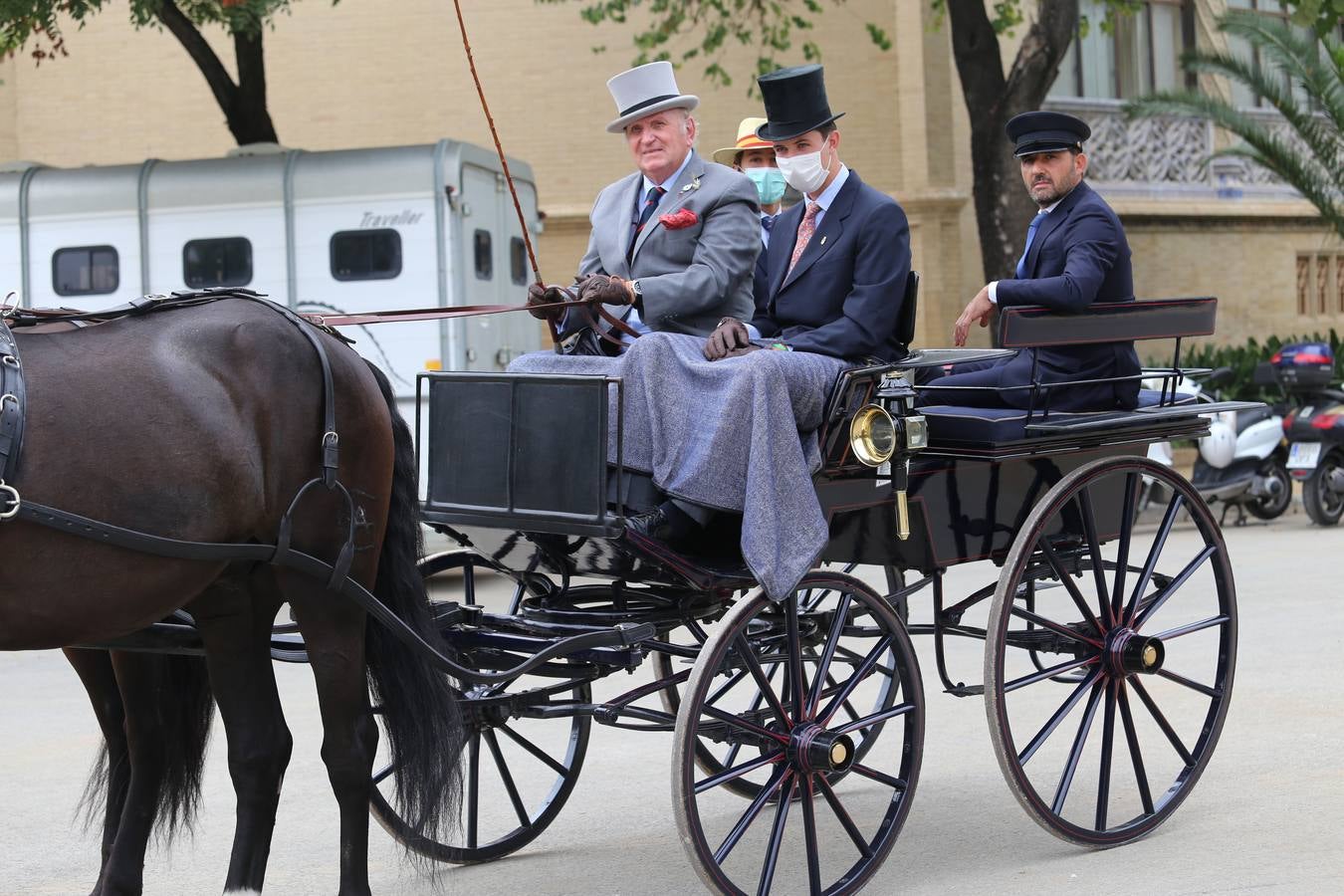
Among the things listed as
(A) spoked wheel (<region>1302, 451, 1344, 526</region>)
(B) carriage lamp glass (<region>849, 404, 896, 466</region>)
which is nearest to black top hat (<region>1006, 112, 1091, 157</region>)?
(B) carriage lamp glass (<region>849, 404, 896, 466</region>)

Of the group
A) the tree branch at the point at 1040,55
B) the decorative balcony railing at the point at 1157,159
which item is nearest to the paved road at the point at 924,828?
the tree branch at the point at 1040,55

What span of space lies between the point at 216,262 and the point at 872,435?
917 cm

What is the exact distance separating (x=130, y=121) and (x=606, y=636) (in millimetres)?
18323

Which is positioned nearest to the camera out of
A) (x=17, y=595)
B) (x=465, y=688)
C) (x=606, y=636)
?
(x=17, y=595)

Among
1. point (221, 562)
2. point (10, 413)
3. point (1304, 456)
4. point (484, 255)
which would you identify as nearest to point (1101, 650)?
point (221, 562)

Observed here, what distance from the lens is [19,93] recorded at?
70.0 ft

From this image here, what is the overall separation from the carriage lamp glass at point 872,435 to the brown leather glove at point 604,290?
798 mm

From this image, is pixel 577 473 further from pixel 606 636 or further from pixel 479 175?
pixel 479 175

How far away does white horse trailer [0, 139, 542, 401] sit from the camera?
41.4 ft

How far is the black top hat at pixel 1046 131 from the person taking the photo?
595 cm

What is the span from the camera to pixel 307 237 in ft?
42.3

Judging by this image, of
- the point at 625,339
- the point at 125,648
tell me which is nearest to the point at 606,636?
the point at 625,339

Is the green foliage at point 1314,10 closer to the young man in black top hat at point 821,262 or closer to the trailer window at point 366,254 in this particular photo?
the trailer window at point 366,254

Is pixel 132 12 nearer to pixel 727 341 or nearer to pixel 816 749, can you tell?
pixel 727 341
